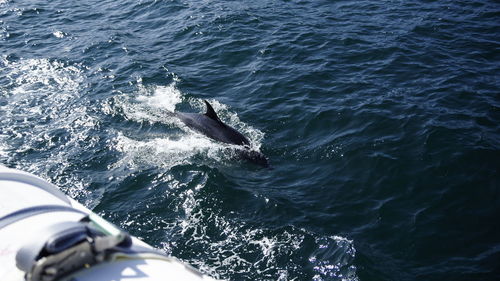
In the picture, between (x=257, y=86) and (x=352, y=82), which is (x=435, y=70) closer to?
(x=352, y=82)

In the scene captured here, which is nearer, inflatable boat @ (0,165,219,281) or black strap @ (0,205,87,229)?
inflatable boat @ (0,165,219,281)

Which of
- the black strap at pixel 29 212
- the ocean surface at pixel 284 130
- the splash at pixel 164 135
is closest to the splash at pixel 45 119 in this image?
the ocean surface at pixel 284 130

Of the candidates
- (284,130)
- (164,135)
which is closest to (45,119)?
(164,135)

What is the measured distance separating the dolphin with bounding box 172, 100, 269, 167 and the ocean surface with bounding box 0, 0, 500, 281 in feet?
0.95

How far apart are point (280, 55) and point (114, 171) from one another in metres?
8.97

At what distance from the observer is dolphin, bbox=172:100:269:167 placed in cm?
1369

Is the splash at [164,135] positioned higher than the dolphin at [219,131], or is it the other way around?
the dolphin at [219,131]

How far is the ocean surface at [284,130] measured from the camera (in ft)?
34.7

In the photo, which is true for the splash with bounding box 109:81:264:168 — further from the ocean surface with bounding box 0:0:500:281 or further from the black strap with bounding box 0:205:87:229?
the black strap with bounding box 0:205:87:229

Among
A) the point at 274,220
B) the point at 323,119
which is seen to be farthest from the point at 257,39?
the point at 274,220

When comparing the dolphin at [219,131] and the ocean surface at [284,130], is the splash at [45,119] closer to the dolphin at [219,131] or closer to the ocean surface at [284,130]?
the ocean surface at [284,130]

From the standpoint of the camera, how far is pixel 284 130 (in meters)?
15.0

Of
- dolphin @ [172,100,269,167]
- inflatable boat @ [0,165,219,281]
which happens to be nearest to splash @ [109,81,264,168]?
dolphin @ [172,100,269,167]

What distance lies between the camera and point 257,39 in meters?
20.6
